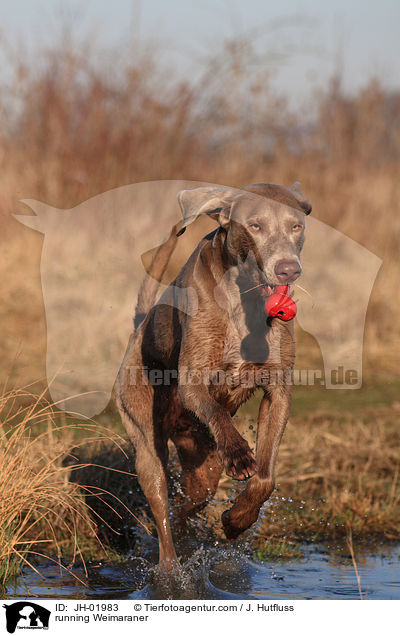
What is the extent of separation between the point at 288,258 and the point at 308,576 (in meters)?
1.80

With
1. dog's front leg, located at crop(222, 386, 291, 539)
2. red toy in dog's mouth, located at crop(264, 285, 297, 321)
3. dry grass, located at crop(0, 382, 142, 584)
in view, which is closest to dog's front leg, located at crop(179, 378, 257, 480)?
dog's front leg, located at crop(222, 386, 291, 539)

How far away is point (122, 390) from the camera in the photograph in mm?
4746

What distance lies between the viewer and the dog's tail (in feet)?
14.9

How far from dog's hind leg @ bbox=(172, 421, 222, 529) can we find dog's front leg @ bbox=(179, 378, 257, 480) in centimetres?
57

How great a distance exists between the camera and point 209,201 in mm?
4035

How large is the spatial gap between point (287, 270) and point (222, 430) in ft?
2.41

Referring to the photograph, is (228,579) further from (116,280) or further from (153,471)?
(116,280)

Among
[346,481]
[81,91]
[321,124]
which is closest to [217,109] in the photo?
[81,91]

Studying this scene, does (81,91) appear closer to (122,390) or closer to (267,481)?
(122,390)

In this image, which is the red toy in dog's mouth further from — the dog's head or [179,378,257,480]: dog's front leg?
[179,378,257,480]: dog's front leg

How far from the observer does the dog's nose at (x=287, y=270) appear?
12.1 ft

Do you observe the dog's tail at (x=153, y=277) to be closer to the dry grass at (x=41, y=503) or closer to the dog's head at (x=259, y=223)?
the dog's head at (x=259, y=223)

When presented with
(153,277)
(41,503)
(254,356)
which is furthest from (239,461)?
(41,503)
